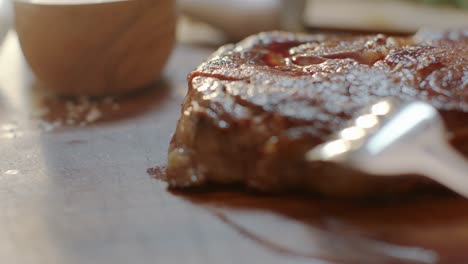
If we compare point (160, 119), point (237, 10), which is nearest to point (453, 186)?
point (160, 119)

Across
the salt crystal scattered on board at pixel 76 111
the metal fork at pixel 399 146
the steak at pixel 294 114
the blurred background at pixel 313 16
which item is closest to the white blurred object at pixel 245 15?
the blurred background at pixel 313 16

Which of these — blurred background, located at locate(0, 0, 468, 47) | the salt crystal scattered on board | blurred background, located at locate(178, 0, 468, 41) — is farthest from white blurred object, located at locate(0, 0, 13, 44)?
blurred background, located at locate(178, 0, 468, 41)

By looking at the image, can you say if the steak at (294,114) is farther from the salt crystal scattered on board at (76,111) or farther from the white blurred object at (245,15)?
the white blurred object at (245,15)

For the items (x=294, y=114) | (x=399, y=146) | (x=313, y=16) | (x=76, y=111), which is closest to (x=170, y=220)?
(x=294, y=114)

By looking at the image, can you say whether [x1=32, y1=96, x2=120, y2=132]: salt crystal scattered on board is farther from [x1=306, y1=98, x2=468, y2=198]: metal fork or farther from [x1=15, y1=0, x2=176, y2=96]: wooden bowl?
[x1=306, y1=98, x2=468, y2=198]: metal fork

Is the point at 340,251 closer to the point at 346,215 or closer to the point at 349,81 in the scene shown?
the point at 346,215
